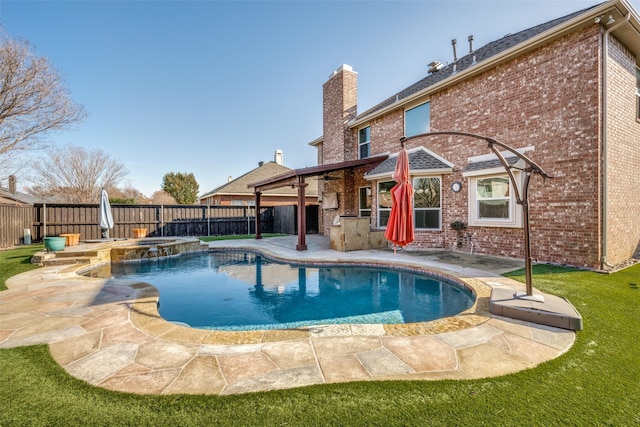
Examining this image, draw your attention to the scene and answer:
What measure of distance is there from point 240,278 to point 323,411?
6279mm

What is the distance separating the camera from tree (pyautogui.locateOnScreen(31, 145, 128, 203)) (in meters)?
23.7

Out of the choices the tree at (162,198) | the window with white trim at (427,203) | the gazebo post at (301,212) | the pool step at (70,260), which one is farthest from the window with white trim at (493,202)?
the tree at (162,198)

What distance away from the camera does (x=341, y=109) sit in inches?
569

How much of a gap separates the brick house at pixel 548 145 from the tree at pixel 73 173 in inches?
1007

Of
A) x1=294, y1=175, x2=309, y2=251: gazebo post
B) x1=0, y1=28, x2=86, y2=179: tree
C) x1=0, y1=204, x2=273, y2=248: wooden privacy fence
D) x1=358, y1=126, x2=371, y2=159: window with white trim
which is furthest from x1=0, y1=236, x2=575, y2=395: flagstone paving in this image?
x1=0, y1=28, x2=86, y2=179: tree

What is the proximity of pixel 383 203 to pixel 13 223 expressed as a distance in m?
17.2

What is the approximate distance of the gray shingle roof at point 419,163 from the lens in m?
9.80

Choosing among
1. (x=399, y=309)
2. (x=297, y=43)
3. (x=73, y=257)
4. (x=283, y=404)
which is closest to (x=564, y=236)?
(x=399, y=309)

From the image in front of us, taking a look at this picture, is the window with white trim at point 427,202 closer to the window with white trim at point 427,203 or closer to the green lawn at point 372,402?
the window with white trim at point 427,203

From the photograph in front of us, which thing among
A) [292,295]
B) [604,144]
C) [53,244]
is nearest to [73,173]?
[53,244]

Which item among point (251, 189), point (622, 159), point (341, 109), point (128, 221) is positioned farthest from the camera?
point (251, 189)

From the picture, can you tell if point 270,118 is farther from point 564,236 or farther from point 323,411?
point 323,411

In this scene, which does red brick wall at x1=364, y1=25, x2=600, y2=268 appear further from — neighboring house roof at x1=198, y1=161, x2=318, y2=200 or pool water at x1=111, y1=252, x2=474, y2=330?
neighboring house roof at x1=198, y1=161, x2=318, y2=200

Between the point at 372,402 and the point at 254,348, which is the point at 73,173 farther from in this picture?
the point at 372,402
